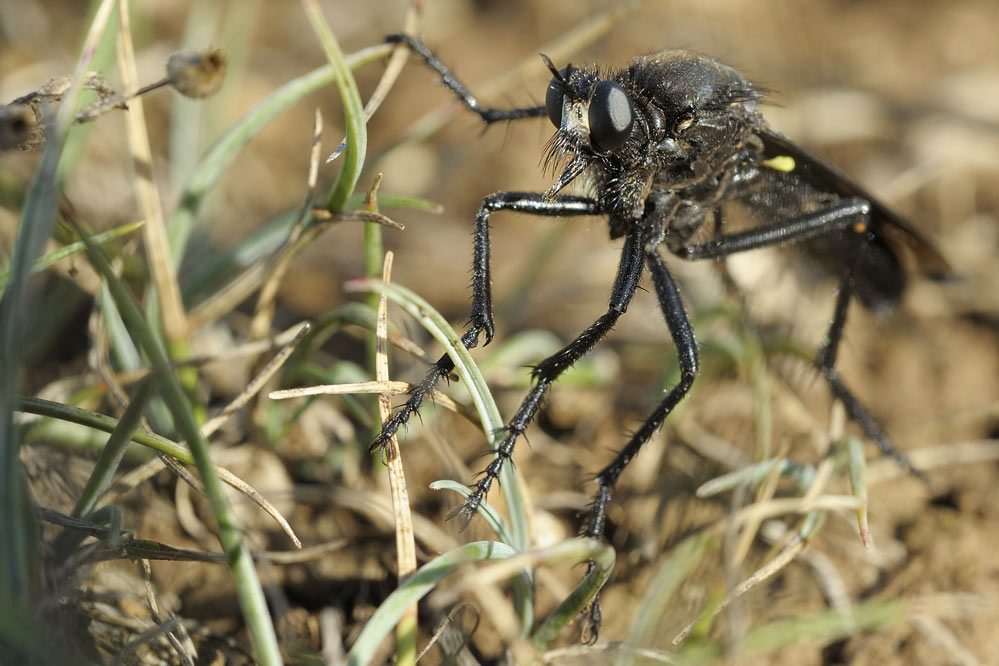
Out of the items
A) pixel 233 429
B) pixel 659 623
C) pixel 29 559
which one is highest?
pixel 29 559

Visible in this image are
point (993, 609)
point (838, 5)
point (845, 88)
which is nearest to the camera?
point (993, 609)

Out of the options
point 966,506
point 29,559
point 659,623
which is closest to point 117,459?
point 29,559

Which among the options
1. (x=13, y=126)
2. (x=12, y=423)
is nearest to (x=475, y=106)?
(x=13, y=126)

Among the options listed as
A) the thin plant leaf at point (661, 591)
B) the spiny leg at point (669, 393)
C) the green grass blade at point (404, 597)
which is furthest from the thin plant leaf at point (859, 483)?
the green grass blade at point (404, 597)

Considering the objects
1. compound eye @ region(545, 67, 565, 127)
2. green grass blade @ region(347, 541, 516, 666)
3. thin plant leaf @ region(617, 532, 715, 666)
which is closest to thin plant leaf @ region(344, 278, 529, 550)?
green grass blade @ region(347, 541, 516, 666)

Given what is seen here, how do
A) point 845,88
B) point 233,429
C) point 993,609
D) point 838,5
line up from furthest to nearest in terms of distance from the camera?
point 838,5 < point 845,88 < point 233,429 < point 993,609

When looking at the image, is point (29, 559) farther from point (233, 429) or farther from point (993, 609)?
point (993, 609)

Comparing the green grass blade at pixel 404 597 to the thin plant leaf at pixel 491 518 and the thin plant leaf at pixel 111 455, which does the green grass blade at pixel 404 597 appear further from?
the thin plant leaf at pixel 111 455
